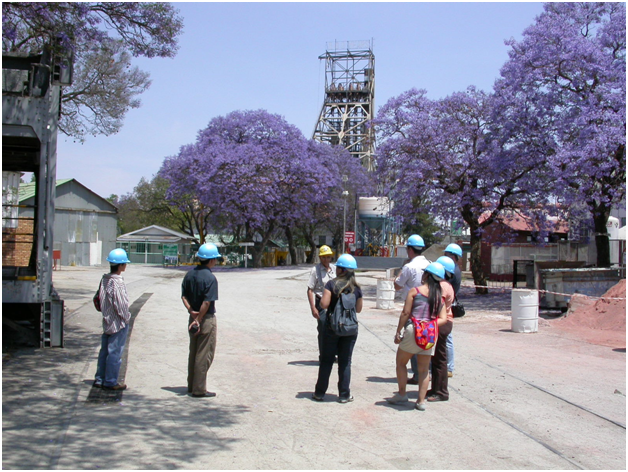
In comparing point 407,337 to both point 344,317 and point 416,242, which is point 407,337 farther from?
point 416,242

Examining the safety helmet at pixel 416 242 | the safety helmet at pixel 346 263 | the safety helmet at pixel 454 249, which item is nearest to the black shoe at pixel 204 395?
the safety helmet at pixel 346 263

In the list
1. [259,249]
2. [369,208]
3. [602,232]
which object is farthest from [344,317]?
[369,208]

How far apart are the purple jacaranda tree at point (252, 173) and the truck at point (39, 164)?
30.2 m

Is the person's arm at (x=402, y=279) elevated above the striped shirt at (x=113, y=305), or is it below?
above

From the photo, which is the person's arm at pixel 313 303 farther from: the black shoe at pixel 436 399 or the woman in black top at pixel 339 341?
the black shoe at pixel 436 399

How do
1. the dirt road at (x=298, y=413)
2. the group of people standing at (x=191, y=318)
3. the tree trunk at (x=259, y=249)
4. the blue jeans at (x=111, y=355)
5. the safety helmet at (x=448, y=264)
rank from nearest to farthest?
the dirt road at (x=298, y=413) < the group of people standing at (x=191, y=318) < the blue jeans at (x=111, y=355) < the safety helmet at (x=448, y=264) < the tree trunk at (x=259, y=249)

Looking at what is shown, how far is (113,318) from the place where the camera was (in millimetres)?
6660

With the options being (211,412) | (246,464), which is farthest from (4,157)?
(246,464)

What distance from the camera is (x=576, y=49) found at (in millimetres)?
17812

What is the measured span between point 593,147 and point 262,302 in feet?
31.9

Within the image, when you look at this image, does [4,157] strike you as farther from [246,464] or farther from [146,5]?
[246,464]

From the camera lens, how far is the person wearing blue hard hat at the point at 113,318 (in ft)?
21.8

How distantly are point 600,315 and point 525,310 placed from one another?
90.9 inches

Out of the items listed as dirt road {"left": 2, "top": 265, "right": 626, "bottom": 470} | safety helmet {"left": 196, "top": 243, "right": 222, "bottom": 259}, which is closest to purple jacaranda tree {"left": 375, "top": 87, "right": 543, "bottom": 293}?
dirt road {"left": 2, "top": 265, "right": 626, "bottom": 470}
